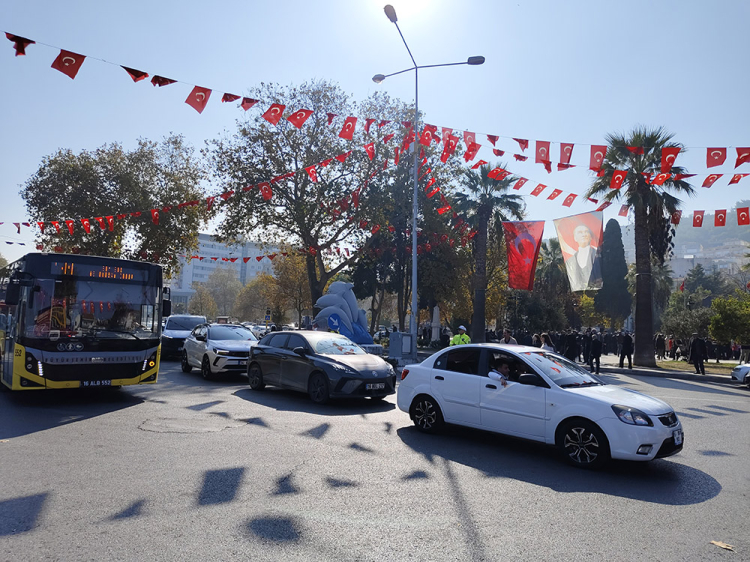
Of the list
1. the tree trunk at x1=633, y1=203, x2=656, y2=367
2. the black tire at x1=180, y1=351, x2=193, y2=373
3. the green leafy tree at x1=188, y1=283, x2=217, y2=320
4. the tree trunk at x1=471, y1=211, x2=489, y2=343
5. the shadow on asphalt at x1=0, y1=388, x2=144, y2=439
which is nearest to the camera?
the shadow on asphalt at x1=0, y1=388, x2=144, y2=439

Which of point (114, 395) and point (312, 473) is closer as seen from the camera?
point (312, 473)

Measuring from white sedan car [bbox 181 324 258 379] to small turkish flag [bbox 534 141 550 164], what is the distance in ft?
30.9

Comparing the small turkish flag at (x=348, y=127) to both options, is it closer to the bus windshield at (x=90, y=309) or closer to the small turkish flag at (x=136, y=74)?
the small turkish flag at (x=136, y=74)

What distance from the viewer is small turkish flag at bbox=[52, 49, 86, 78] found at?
11.1 meters

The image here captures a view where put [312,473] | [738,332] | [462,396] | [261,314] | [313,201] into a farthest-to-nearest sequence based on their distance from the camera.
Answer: [261,314], [313,201], [738,332], [462,396], [312,473]

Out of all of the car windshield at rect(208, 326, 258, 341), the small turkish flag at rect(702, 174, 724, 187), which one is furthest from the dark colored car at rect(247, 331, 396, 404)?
the small turkish flag at rect(702, 174, 724, 187)

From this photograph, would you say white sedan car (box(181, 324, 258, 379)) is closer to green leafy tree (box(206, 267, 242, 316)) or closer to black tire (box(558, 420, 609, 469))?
black tire (box(558, 420, 609, 469))

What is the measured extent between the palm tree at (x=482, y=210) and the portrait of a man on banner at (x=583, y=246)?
357 inches

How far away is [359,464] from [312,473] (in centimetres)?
68

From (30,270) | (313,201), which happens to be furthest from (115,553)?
(313,201)

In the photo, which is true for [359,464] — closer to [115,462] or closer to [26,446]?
[115,462]

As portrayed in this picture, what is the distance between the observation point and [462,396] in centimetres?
821

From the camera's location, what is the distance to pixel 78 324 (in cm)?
1045

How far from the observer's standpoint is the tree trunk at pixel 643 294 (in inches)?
987
